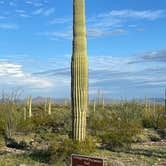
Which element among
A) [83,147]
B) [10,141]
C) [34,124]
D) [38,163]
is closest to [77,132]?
[83,147]

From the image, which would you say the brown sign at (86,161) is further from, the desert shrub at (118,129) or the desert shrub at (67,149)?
the desert shrub at (118,129)

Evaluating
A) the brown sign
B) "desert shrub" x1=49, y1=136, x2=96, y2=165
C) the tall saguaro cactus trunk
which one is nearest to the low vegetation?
"desert shrub" x1=49, y1=136, x2=96, y2=165

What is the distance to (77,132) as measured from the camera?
516 inches

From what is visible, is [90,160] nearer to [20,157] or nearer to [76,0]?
[20,157]

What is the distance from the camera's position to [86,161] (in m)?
6.71

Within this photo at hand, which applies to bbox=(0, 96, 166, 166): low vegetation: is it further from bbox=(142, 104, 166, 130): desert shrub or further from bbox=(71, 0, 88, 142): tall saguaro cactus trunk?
bbox=(71, 0, 88, 142): tall saguaro cactus trunk

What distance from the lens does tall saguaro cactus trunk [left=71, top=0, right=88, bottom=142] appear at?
1294 cm

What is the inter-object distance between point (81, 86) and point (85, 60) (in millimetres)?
796

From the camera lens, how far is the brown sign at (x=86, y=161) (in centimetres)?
645

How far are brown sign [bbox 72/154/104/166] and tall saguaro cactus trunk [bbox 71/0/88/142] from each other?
594 centimetres

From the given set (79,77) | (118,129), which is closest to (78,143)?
(79,77)

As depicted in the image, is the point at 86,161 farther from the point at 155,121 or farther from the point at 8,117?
the point at 155,121

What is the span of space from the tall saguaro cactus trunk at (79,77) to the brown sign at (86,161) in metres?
5.94

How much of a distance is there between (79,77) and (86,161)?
250 inches
